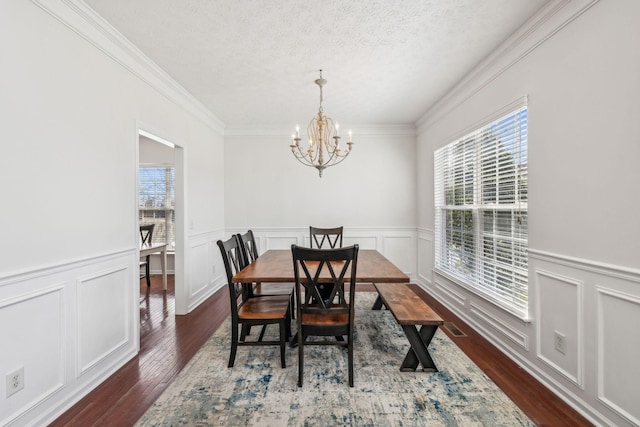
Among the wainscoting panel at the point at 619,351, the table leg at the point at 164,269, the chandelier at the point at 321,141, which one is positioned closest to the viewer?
the wainscoting panel at the point at 619,351

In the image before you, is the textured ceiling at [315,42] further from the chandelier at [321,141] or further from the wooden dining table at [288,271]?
the wooden dining table at [288,271]

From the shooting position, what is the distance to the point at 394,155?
15.1 feet

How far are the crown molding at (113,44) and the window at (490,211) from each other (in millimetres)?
3148

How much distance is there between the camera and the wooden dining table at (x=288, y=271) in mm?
2113

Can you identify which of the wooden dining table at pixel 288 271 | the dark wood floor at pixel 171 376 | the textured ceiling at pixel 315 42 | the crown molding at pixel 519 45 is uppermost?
the textured ceiling at pixel 315 42

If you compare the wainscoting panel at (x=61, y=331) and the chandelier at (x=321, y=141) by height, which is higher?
the chandelier at (x=321, y=141)

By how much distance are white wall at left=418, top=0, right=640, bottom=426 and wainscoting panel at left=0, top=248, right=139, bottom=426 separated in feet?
10.4

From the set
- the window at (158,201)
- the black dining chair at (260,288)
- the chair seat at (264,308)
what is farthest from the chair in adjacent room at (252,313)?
the window at (158,201)

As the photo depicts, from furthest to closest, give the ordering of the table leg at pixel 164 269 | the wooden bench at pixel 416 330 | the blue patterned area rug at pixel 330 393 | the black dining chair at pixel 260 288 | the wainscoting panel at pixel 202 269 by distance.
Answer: the table leg at pixel 164 269, the wainscoting panel at pixel 202 269, the black dining chair at pixel 260 288, the wooden bench at pixel 416 330, the blue patterned area rug at pixel 330 393

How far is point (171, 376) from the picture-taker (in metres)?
2.11

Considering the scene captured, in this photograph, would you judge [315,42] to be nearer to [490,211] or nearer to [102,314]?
[490,211]

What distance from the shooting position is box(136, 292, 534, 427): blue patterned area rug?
1.66 m

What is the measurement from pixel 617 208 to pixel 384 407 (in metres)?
1.72

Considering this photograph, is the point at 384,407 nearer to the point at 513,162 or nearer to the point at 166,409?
the point at 166,409
